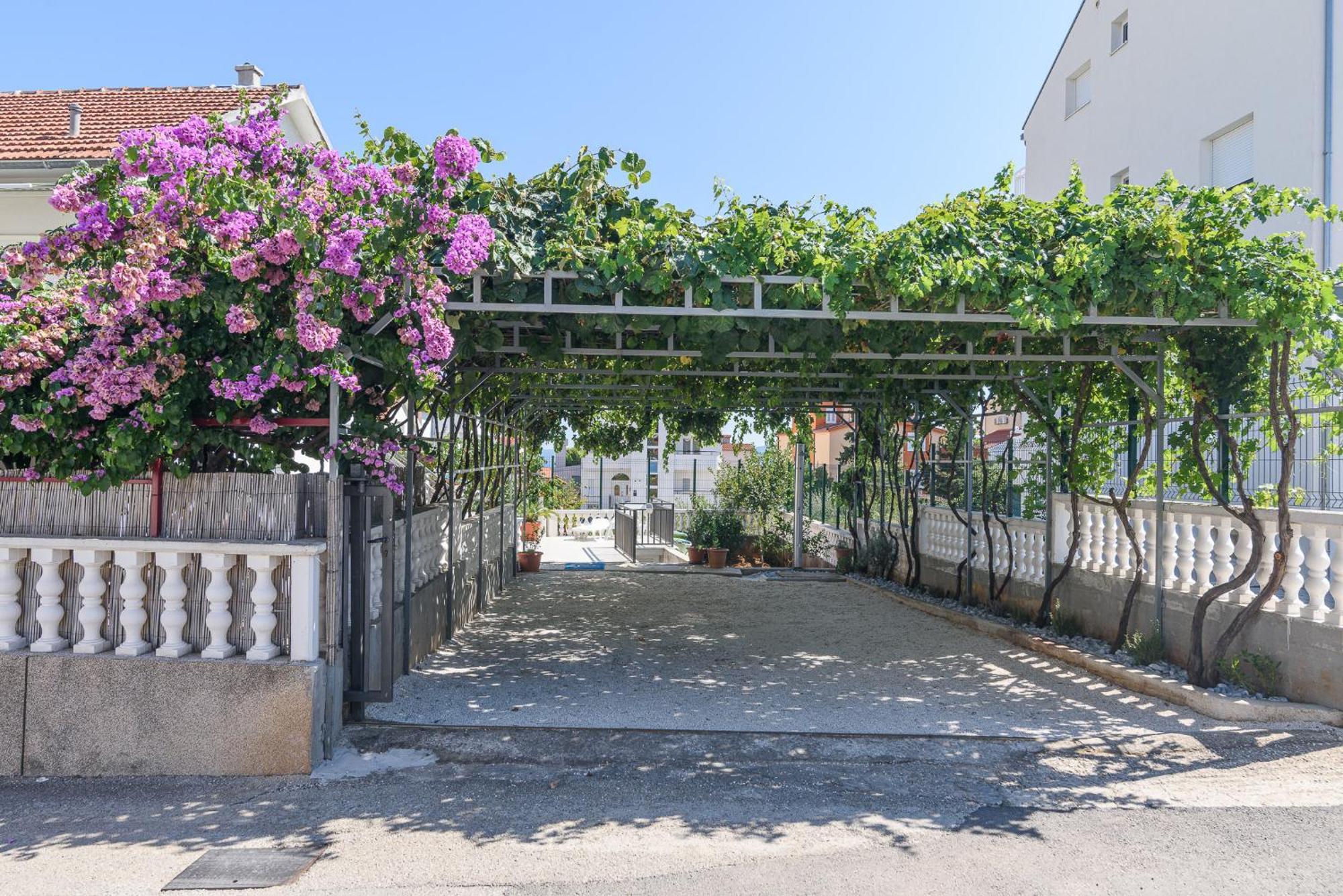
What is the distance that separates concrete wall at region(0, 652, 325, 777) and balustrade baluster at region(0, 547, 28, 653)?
0.33 metres

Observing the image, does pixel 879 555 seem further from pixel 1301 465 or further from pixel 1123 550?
pixel 1301 465

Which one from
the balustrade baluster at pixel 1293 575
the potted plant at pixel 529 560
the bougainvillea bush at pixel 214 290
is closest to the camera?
the bougainvillea bush at pixel 214 290

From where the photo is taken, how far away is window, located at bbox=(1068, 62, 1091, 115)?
56.2ft

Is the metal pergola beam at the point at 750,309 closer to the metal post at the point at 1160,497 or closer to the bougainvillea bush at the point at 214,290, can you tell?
the bougainvillea bush at the point at 214,290

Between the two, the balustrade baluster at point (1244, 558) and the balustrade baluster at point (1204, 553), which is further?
the balustrade baluster at point (1204, 553)

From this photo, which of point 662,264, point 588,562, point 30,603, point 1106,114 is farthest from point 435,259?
point 1106,114

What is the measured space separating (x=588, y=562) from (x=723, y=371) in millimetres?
7859

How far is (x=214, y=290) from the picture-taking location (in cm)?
426

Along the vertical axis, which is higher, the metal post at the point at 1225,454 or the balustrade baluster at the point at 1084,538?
the metal post at the point at 1225,454

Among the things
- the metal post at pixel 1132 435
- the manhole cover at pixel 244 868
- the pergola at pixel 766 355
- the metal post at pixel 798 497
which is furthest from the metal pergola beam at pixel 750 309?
the metal post at pixel 798 497

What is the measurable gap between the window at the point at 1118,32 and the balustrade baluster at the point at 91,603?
691 inches

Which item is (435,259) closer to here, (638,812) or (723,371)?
(638,812)

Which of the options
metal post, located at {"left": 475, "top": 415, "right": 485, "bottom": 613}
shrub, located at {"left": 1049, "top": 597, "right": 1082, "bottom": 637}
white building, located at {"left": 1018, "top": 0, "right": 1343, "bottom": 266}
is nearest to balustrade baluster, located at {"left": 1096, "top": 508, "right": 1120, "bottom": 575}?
shrub, located at {"left": 1049, "top": 597, "right": 1082, "bottom": 637}

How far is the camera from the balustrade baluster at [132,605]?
443 cm
